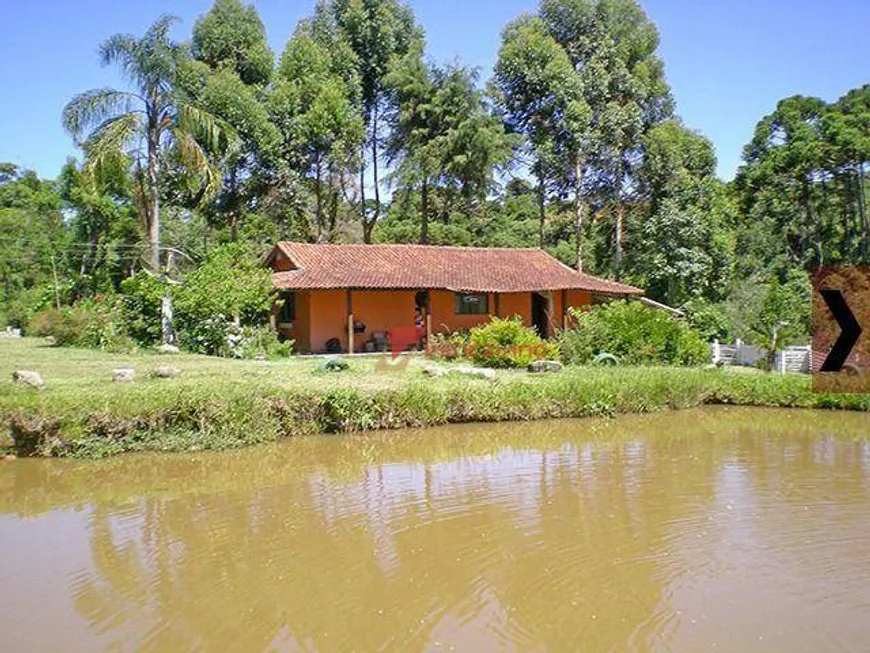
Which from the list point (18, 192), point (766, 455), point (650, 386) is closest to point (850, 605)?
point (766, 455)

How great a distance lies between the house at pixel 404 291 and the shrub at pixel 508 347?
9.86 ft

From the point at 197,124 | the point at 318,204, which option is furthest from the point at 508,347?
the point at 318,204

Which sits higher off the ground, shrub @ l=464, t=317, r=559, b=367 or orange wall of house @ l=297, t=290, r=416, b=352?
orange wall of house @ l=297, t=290, r=416, b=352

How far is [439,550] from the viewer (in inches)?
300

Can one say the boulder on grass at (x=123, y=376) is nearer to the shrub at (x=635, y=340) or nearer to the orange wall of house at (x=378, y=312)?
the orange wall of house at (x=378, y=312)

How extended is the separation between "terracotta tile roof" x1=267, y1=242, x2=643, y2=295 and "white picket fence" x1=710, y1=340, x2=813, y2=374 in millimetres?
4105

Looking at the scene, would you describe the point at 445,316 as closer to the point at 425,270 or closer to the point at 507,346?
the point at 425,270

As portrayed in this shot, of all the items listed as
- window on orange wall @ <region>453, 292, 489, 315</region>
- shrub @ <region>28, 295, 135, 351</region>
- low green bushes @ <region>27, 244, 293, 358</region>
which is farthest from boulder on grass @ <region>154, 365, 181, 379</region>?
window on orange wall @ <region>453, 292, 489, 315</region>

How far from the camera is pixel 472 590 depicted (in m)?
6.61

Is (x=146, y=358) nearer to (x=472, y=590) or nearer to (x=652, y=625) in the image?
(x=472, y=590)

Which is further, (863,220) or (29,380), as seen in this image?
(863,220)

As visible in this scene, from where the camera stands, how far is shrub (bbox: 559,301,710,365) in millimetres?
20156

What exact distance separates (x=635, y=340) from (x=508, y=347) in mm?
3434

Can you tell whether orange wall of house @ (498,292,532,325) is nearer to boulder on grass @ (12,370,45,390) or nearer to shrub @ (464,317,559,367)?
shrub @ (464,317,559,367)
